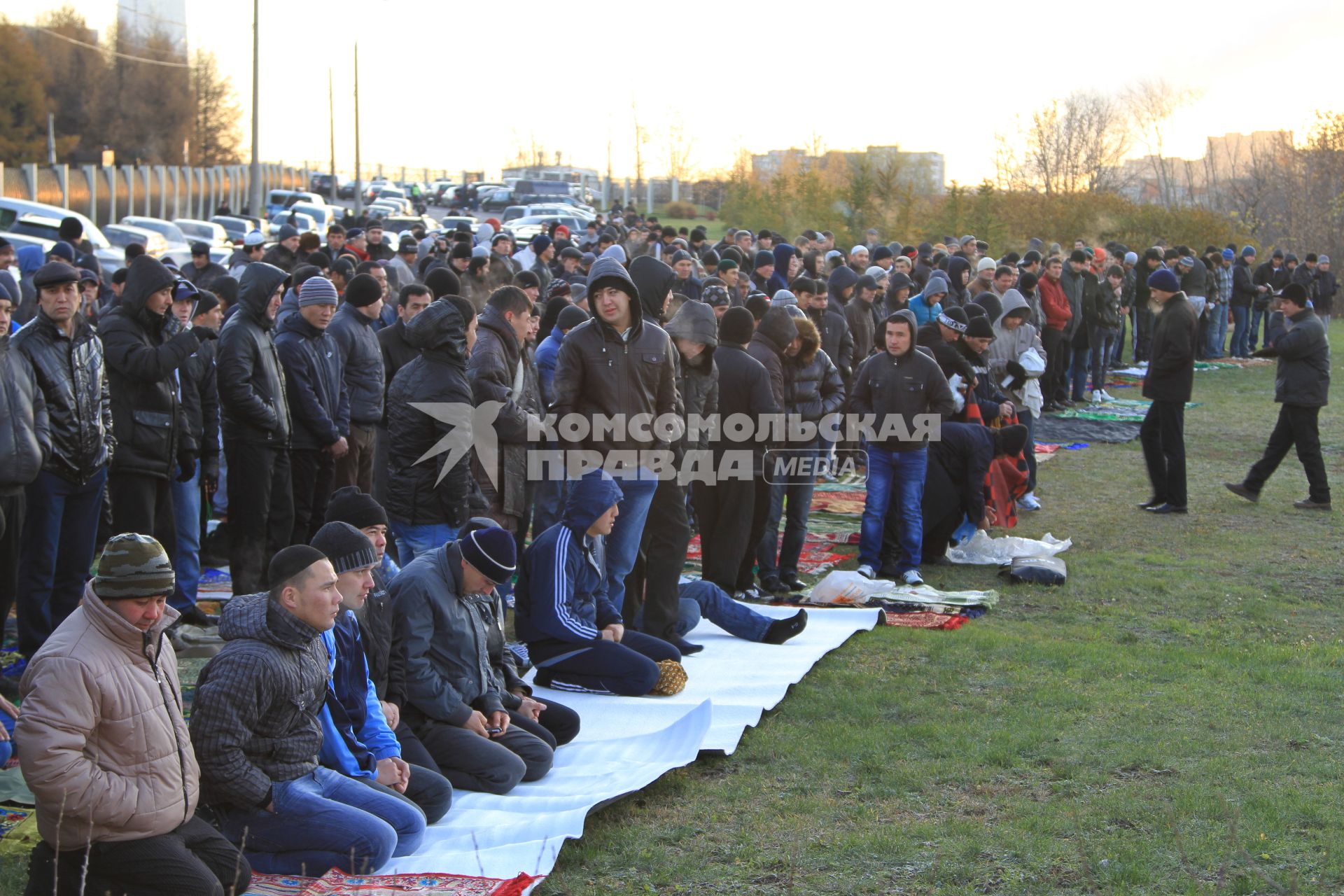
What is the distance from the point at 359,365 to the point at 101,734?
498 cm

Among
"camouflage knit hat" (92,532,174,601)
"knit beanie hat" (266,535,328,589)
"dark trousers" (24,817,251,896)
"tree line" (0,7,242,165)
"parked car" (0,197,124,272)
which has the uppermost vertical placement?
"tree line" (0,7,242,165)

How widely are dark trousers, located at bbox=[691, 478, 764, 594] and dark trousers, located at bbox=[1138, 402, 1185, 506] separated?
16.0 feet

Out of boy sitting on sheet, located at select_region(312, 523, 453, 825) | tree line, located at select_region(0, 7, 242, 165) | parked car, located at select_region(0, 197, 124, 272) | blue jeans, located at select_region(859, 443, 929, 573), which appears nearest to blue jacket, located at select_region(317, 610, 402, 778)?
boy sitting on sheet, located at select_region(312, 523, 453, 825)

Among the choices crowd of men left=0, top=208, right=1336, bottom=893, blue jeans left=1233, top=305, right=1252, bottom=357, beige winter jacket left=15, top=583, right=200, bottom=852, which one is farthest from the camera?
blue jeans left=1233, top=305, right=1252, bottom=357

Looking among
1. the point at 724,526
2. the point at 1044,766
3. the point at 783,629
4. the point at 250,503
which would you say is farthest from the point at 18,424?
the point at 1044,766

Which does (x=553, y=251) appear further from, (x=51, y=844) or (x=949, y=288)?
(x=51, y=844)

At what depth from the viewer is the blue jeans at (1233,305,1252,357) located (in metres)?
25.7

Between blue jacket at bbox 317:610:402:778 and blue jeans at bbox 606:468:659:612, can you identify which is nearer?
blue jacket at bbox 317:610:402:778

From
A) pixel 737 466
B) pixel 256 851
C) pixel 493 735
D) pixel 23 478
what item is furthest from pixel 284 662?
pixel 737 466

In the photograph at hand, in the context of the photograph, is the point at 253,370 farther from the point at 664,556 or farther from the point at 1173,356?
the point at 1173,356

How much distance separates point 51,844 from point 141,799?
271 millimetres

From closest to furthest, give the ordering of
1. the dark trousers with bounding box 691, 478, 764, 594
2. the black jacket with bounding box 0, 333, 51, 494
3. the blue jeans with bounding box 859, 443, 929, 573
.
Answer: the black jacket with bounding box 0, 333, 51, 494, the dark trousers with bounding box 691, 478, 764, 594, the blue jeans with bounding box 859, 443, 929, 573

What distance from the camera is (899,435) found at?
9359 millimetres

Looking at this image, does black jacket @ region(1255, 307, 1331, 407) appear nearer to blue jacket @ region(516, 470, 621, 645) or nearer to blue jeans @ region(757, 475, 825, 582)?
blue jeans @ region(757, 475, 825, 582)
